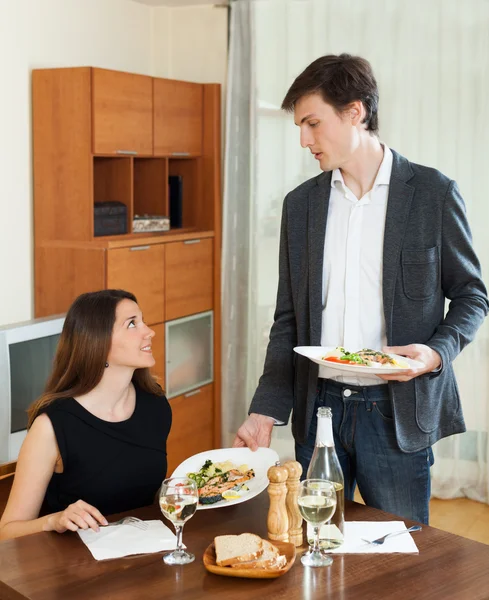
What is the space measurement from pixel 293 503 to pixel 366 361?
40 cm

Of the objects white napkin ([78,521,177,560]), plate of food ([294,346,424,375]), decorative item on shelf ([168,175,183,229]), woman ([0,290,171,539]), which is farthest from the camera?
decorative item on shelf ([168,175,183,229])

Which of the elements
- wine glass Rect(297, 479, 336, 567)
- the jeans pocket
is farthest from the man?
wine glass Rect(297, 479, 336, 567)

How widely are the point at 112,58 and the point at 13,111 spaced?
2.97ft

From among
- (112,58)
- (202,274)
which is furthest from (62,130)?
(202,274)

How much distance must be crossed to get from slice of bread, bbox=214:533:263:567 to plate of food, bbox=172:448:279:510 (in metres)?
0.19

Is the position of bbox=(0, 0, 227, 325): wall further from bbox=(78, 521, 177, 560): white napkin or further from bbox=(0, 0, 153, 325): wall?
bbox=(78, 521, 177, 560): white napkin

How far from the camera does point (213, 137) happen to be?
483 centimetres

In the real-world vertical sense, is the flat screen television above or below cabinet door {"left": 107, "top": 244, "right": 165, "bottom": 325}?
below

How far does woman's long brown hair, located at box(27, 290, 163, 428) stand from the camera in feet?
7.46

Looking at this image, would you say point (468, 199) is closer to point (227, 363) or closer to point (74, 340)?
point (227, 363)

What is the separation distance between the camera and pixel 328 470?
1.76 m

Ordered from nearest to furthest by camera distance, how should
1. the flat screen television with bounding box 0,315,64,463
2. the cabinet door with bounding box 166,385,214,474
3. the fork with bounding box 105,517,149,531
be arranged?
the fork with bounding box 105,517,149,531, the flat screen television with bounding box 0,315,64,463, the cabinet door with bounding box 166,385,214,474

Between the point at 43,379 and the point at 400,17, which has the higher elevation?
the point at 400,17

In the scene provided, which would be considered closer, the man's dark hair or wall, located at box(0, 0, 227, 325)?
the man's dark hair
